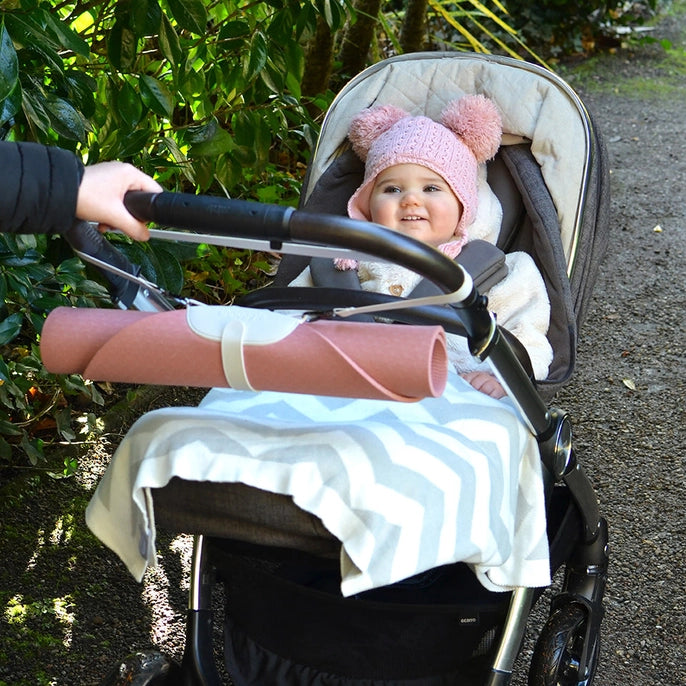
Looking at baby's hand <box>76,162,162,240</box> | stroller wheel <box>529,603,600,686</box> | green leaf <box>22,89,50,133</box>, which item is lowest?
stroller wheel <box>529,603,600,686</box>

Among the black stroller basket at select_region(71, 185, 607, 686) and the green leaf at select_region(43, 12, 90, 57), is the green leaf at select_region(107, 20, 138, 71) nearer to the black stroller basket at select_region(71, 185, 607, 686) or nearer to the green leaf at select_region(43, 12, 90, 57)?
the green leaf at select_region(43, 12, 90, 57)

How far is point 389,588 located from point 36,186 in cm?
99

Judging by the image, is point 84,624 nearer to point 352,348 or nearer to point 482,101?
point 352,348

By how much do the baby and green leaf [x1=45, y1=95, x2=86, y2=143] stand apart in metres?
0.68

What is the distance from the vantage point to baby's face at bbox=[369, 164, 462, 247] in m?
2.40

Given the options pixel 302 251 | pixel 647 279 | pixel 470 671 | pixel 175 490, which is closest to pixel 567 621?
pixel 470 671

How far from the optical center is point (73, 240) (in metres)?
1.54

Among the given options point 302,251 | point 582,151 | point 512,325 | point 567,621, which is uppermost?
point 302,251

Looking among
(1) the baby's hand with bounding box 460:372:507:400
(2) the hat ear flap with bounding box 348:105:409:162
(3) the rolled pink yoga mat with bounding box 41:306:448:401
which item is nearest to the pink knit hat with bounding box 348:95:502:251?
(2) the hat ear flap with bounding box 348:105:409:162

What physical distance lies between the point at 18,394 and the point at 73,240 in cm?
103

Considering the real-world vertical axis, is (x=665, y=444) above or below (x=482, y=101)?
below

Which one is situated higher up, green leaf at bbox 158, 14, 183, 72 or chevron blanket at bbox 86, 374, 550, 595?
green leaf at bbox 158, 14, 183, 72

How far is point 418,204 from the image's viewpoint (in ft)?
7.89

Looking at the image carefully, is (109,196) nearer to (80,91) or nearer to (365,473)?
(365,473)
